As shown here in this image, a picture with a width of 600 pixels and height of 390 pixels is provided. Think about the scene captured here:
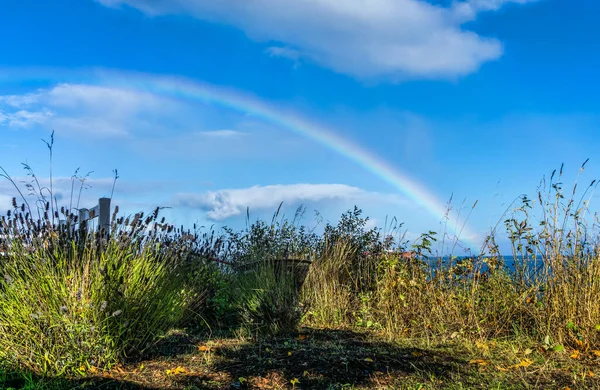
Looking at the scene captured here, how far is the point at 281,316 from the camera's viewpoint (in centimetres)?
558

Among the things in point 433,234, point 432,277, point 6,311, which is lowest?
point 6,311

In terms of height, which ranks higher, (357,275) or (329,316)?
(357,275)

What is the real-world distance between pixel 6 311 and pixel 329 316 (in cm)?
367

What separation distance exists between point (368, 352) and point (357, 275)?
2883 mm

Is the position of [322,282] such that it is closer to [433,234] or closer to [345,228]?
[433,234]

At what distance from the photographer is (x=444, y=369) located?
430 centimetres

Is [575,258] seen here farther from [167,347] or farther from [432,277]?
[167,347]

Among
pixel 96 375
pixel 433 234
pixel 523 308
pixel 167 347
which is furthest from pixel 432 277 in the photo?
pixel 96 375

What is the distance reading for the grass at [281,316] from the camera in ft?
13.3

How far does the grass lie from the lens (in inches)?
159

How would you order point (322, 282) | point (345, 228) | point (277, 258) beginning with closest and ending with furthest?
1. point (277, 258)
2. point (322, 282)
3. point (345, 228)

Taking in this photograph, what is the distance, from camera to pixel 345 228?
8.84 meters

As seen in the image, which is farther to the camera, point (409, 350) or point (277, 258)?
point (277, 258)

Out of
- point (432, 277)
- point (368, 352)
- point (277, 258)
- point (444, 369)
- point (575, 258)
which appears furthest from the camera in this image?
Result: point (277, 258)
